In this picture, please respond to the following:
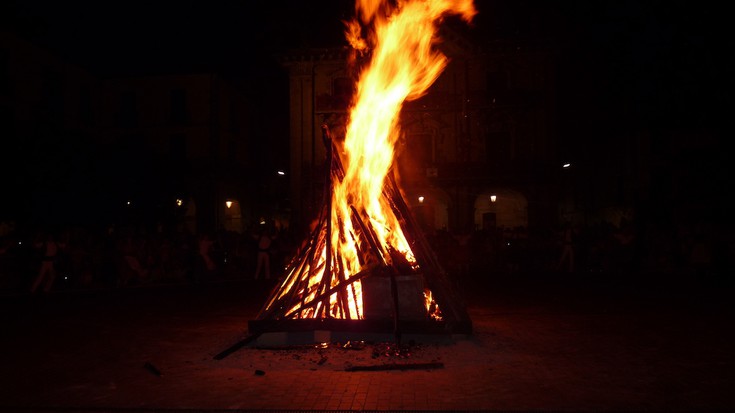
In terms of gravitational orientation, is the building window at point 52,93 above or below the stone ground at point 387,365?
above

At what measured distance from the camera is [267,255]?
1844 cm

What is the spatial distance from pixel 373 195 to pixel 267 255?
10256mm

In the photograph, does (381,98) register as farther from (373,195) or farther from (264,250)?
(264,250)

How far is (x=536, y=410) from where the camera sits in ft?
16.5

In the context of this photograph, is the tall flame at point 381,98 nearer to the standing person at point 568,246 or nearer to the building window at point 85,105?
the standing person at point 568,246

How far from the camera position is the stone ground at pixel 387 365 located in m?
5.34

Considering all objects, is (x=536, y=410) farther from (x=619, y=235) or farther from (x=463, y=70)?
(x=463, y=70)

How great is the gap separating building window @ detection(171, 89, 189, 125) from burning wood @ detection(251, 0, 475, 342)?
28.6 m

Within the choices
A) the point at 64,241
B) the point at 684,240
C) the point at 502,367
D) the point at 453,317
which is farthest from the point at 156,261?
the point at 684,240

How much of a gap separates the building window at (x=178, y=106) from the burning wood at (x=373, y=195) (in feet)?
93.9

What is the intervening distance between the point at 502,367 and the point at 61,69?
105 ft

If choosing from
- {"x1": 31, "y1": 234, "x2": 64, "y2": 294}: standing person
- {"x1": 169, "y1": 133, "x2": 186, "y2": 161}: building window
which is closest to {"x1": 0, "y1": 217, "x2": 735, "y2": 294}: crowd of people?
{"x1": 31, "y1": 234, "x2": 64, "y2": 294}: standing person

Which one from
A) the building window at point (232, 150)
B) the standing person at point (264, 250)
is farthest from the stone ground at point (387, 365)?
the building window at point (232, 150)

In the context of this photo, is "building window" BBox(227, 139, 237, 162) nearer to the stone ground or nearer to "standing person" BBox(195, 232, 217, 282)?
"standing person" BBox(195, 232, 217, 282)
